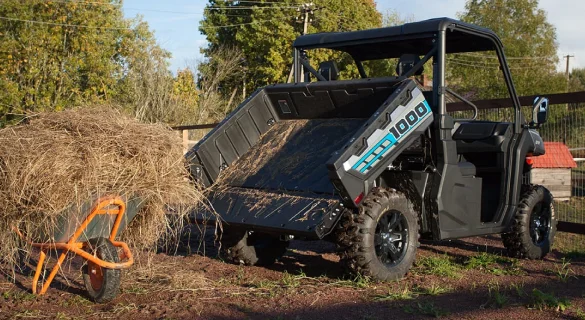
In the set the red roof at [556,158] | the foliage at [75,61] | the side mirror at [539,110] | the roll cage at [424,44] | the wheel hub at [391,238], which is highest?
the foliage at [75,61]

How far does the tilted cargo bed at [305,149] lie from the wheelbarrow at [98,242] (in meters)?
1.16

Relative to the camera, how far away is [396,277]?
20.2 feet

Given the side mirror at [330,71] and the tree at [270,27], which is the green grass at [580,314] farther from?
the tree at [270,27]

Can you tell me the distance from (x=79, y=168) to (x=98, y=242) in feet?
→ 1.97

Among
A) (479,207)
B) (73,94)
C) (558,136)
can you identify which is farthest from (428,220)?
(73,94)

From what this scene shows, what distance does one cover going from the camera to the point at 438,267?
22.3 ft

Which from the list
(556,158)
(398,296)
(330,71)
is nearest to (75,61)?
(556,158)

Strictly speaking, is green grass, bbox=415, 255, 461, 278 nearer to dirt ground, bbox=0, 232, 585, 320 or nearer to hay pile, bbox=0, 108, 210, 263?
dirt ground, bbox=0, 232, 585, 320

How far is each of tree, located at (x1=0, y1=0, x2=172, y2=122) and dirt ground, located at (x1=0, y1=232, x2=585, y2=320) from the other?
65.7ft

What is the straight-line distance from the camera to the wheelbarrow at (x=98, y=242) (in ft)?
17.5

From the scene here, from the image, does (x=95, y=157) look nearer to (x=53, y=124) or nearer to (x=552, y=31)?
(x=53, y=124)

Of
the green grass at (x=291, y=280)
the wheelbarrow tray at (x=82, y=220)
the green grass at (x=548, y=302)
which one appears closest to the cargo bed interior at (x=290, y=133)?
the green grass at (x=291, y=280)

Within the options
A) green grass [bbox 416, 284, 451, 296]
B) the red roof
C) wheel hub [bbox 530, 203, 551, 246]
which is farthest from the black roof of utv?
the red roof

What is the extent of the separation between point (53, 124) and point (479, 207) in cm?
391
